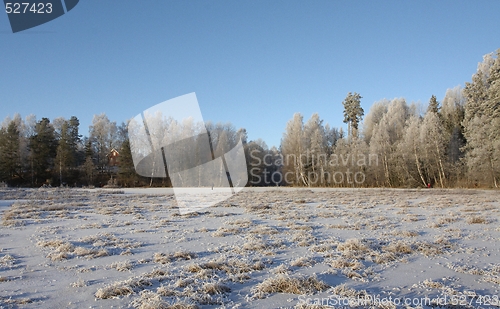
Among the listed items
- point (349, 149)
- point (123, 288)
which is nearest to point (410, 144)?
point (349, 149)

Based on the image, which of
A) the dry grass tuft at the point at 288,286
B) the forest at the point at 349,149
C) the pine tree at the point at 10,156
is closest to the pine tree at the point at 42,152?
the forest at the point at 349,149

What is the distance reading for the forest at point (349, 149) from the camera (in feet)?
96.7

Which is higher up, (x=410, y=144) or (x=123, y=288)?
(x=410, y=144)

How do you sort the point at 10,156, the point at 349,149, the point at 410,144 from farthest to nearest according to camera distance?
the point at 10,156 < the point at 349,149 < the point at 410,144

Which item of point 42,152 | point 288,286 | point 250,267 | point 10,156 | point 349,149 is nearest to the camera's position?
point 288,286

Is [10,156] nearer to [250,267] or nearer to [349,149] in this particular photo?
[349,149]

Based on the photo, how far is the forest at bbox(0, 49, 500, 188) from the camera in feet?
96.7

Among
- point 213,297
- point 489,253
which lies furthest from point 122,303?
point 489,253

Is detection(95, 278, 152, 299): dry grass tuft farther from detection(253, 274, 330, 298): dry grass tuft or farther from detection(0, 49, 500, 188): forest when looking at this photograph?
detection(0, 49, 500, 188): forest

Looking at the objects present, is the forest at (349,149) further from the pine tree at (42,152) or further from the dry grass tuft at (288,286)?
the dry grass tuft at (288,286)

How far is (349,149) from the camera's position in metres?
39.0

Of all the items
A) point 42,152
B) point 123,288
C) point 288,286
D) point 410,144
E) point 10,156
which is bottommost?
point 288,286

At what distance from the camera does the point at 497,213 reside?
11.6 m

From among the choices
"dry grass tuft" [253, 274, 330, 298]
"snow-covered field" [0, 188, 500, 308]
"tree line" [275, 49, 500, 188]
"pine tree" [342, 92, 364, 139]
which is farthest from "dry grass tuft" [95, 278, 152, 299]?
"pine tree" [342, 92, 364, 139]
